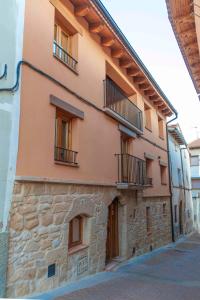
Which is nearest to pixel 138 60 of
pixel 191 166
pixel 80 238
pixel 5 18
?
pixel 5 18

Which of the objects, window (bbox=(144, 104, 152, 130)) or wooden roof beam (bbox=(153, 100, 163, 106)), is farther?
wooden roof beam (bbox=(153, 100, 163, 106))

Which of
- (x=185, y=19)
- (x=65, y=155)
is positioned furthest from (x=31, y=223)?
(x=185, y=19)

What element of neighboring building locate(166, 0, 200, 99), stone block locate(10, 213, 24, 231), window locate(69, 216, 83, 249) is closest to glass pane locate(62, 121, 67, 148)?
window locate(69, 216, 83, 249)

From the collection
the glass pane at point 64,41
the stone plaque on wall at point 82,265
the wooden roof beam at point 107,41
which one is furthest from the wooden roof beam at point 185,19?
Result: the stone plaque on wall at point 82,265

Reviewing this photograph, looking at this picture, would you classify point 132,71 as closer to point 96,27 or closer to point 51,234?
point 96,27

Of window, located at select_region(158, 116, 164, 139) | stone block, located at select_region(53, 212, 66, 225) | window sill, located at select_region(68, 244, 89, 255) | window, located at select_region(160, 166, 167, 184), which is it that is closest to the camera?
stone block, located at select_region(53, 212, 66, 225)

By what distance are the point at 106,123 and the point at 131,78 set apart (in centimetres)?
354

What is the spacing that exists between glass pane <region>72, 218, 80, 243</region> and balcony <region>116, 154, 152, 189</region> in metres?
2.22

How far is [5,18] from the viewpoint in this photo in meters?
5.59

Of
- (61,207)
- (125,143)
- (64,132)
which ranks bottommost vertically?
(61,207)

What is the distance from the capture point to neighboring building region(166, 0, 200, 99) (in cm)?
378

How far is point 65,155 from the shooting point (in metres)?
6.84

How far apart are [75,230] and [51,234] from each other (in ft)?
4.25

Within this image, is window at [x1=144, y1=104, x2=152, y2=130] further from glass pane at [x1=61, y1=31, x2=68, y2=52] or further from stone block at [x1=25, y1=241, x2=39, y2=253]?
stone block at [x1=25, y1=241, x2=39, y2=253]
